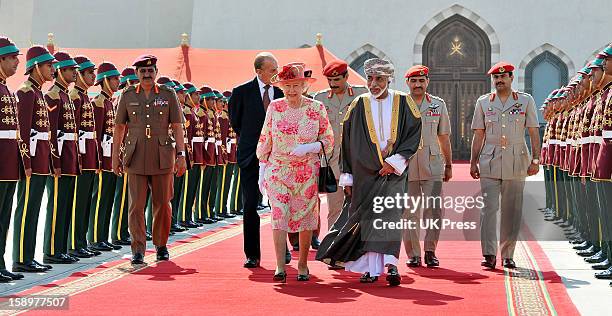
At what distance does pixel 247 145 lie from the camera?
28.8ft

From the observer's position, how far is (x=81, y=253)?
9406 millimetres

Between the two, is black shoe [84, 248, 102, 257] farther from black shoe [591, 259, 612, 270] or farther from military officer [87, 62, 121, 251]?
black shoe [591, 259, 612, 270]

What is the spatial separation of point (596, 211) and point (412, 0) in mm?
24485

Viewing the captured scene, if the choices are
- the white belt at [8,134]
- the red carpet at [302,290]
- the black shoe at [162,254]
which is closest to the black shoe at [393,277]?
the red carpet at [302,290]

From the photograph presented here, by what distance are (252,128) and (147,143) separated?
1033 mm

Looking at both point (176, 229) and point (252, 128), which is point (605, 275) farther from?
point (176, 229)

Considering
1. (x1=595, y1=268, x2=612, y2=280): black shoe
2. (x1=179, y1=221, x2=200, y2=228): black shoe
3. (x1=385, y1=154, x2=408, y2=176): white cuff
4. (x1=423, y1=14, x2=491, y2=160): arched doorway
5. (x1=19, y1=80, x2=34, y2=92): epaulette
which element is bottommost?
(x1=595, y1=268, x2=612, y2=280): black shoe

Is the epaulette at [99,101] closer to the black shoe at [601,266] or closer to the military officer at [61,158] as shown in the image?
the military officer at [61,158]

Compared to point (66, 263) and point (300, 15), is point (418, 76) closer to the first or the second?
point (66, 263)

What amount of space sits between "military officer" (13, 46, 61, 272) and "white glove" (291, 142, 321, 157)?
89.6 inches

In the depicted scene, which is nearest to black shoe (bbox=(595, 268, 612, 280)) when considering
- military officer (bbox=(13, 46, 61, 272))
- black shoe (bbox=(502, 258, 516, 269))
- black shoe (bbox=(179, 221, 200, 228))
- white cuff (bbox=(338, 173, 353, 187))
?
black shoe (bbox=(502, 258, 516, 269))

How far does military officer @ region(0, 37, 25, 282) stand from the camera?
24.7 ft

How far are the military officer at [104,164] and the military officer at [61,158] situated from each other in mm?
854

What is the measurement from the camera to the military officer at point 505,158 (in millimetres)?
8758
